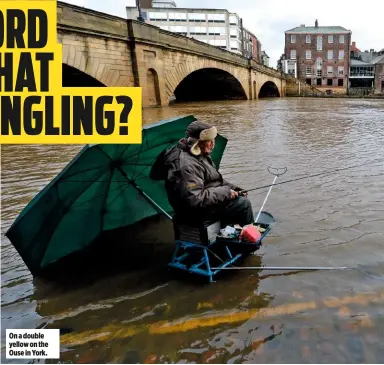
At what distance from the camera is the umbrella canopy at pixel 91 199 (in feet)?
9.04

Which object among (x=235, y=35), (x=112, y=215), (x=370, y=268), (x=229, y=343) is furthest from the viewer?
(x=235, y=35)

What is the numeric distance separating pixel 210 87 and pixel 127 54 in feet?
68.2

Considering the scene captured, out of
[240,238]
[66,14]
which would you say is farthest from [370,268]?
[66,14]

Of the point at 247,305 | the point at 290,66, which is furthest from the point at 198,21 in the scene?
the point at 247,305

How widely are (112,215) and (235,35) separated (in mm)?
74321

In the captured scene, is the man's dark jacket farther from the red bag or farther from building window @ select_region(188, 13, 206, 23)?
building window @ select_region(188, 13, 206, 23)

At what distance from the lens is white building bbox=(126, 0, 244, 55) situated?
68875 mm

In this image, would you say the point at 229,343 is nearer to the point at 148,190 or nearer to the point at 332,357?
the point at 332,357

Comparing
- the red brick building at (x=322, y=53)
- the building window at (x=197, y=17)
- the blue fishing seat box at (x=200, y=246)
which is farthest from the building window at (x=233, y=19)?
the blue fishing seat box at (x=200, y=246)

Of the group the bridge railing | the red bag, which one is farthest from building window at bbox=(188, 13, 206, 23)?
the red bag

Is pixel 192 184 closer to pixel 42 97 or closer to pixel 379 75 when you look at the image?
pixel 42 97

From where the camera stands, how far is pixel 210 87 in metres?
39.2

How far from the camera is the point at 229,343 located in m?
2.30

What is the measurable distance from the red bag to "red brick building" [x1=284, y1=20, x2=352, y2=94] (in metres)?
73.2
